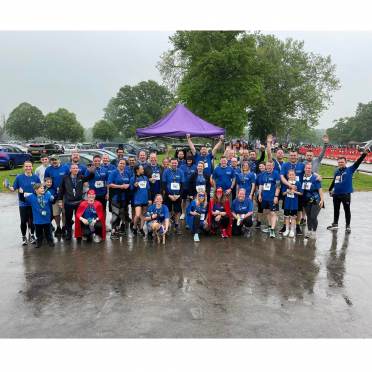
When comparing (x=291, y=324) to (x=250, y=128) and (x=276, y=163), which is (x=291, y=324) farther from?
(x=250, y=128)

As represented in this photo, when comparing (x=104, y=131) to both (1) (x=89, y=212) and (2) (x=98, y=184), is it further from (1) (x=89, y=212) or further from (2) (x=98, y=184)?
(1) (x=89, y=212)

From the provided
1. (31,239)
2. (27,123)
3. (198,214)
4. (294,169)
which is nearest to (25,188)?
(31,239)

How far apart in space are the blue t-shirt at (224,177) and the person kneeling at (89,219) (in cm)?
293

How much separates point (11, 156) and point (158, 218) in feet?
66.9

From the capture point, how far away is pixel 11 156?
81.7 ft

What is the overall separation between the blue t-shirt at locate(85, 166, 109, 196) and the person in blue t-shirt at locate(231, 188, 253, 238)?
9.92ft

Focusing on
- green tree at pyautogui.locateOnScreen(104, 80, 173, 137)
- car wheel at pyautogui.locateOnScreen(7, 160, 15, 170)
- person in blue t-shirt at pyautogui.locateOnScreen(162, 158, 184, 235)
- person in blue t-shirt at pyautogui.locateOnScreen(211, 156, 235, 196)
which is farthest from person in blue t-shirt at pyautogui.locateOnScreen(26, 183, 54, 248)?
green tree at pyautogui.locateOnScreen(104, 80, 173, 137)

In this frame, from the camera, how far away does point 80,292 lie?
5238 millimetres

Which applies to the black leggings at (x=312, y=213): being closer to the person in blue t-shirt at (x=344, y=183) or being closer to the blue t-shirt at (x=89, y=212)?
the person in blue t-shirt at (x=344, y=183)

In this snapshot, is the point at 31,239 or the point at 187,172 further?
the point at 187,172

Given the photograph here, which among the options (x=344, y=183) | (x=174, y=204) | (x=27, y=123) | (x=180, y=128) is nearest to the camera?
(x=344, y=183)

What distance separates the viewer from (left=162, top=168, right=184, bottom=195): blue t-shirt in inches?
342

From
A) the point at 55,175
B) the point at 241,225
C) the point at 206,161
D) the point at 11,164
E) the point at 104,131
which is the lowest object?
the point at 241,225

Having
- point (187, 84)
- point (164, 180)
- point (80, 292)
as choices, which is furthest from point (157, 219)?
point (187, 84)
